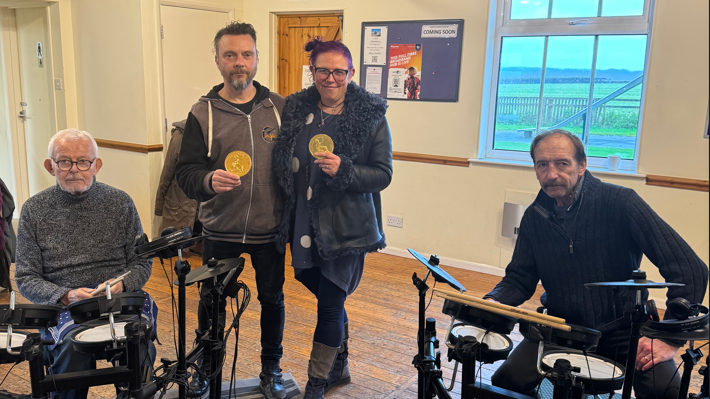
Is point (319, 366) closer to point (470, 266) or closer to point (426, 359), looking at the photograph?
point (426, 359)

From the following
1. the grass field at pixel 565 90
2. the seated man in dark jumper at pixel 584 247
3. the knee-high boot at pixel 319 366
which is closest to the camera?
the seated man in dark jumper at pixel 584 247

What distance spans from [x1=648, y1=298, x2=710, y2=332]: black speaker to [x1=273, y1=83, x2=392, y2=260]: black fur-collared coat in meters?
0.99

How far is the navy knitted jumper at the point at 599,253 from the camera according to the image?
69.4 inches

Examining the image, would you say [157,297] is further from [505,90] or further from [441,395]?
[505,90]

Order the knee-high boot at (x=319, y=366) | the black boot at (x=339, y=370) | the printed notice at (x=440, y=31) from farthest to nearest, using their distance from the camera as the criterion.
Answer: the printed notice at (x=440, y=31) < the black boot at (x=339, y=370) < the knee-high boot at (x=319, y=366)

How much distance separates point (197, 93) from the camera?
16.4ft

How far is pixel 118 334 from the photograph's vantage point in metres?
1.69

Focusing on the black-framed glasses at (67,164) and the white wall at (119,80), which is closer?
the black-framed glasses at (67,164)

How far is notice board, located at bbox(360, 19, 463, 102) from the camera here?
13.8ft

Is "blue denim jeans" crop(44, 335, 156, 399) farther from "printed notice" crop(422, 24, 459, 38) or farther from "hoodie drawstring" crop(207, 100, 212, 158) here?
"printed notice" crop(422, 24, 459, 38)

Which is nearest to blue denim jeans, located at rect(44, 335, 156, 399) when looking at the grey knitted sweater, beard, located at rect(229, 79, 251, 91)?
the grey knitted sweater

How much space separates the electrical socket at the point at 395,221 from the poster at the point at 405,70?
95 cm

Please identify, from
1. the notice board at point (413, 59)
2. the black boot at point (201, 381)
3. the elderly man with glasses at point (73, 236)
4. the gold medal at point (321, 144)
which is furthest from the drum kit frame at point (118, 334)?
the notice board at point (413, 59)

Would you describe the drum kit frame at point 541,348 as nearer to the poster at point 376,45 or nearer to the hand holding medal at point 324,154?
the hand holding medal at point 324,154
